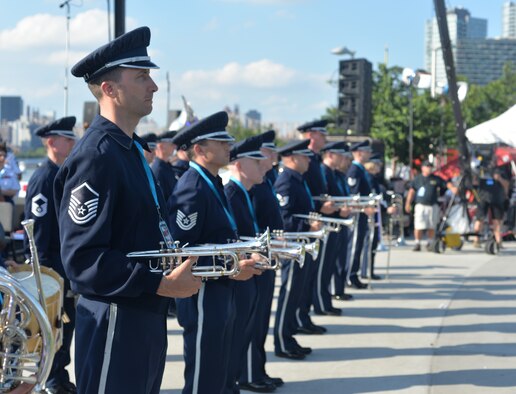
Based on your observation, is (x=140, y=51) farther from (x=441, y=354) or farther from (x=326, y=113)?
(x=326, y=113)

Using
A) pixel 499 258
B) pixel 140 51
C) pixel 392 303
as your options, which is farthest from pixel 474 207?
pixel 140 51

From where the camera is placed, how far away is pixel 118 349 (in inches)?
139

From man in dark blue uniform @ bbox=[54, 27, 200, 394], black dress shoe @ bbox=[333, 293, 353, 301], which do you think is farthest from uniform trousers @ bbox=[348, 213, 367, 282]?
man in dark blue uniform @ bbox=[54, 27, 200, 394]

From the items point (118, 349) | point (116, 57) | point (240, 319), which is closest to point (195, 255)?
point (118, 349)

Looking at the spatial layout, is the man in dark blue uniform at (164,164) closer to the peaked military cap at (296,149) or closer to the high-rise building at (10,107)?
the peaked military cap at (296,149)

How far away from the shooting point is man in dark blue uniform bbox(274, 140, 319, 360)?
26.4ft

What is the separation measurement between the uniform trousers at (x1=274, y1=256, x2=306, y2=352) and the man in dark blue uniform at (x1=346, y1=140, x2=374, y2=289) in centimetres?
437

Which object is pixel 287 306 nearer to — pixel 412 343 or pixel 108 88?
pixel 412 343

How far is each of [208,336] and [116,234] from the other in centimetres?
169

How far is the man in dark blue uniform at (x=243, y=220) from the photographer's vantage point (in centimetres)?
580

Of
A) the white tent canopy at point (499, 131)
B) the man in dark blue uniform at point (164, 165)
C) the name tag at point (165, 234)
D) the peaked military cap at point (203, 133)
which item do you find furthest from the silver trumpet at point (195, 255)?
the white tent canopy at point (499, 131)

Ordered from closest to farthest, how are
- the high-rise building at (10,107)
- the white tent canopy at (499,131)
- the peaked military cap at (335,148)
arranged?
the peaked military cap at (335,148), the white tent canopy at (499,131), the high-rise building at (10,107)

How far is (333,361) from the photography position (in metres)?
8.08

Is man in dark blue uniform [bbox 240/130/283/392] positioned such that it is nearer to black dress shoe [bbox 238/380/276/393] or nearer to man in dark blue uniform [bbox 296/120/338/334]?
black dress shoe [bbox 238/380/276/393]
